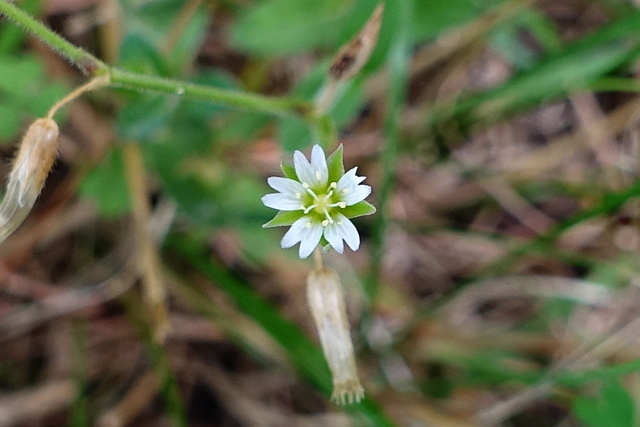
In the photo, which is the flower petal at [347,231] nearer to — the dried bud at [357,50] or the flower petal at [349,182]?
the flower petal at [349,182]

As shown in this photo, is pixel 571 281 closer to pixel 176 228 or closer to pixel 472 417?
pixel 472 417

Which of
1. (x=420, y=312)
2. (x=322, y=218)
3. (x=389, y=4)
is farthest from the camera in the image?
(x=420, y=312)

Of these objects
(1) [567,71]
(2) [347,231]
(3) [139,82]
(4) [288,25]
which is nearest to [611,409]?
(2) [347,231]

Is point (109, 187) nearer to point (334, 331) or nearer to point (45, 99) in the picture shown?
point (45, 99)

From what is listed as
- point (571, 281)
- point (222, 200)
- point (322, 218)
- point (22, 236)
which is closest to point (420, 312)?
point (571, 281)

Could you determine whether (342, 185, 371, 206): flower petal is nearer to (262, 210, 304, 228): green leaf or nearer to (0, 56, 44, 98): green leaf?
(262, 210, 304, 228): green leaf

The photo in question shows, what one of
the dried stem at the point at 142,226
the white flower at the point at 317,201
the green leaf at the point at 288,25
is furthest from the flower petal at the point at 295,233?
the green leaf at the point at 288,25
